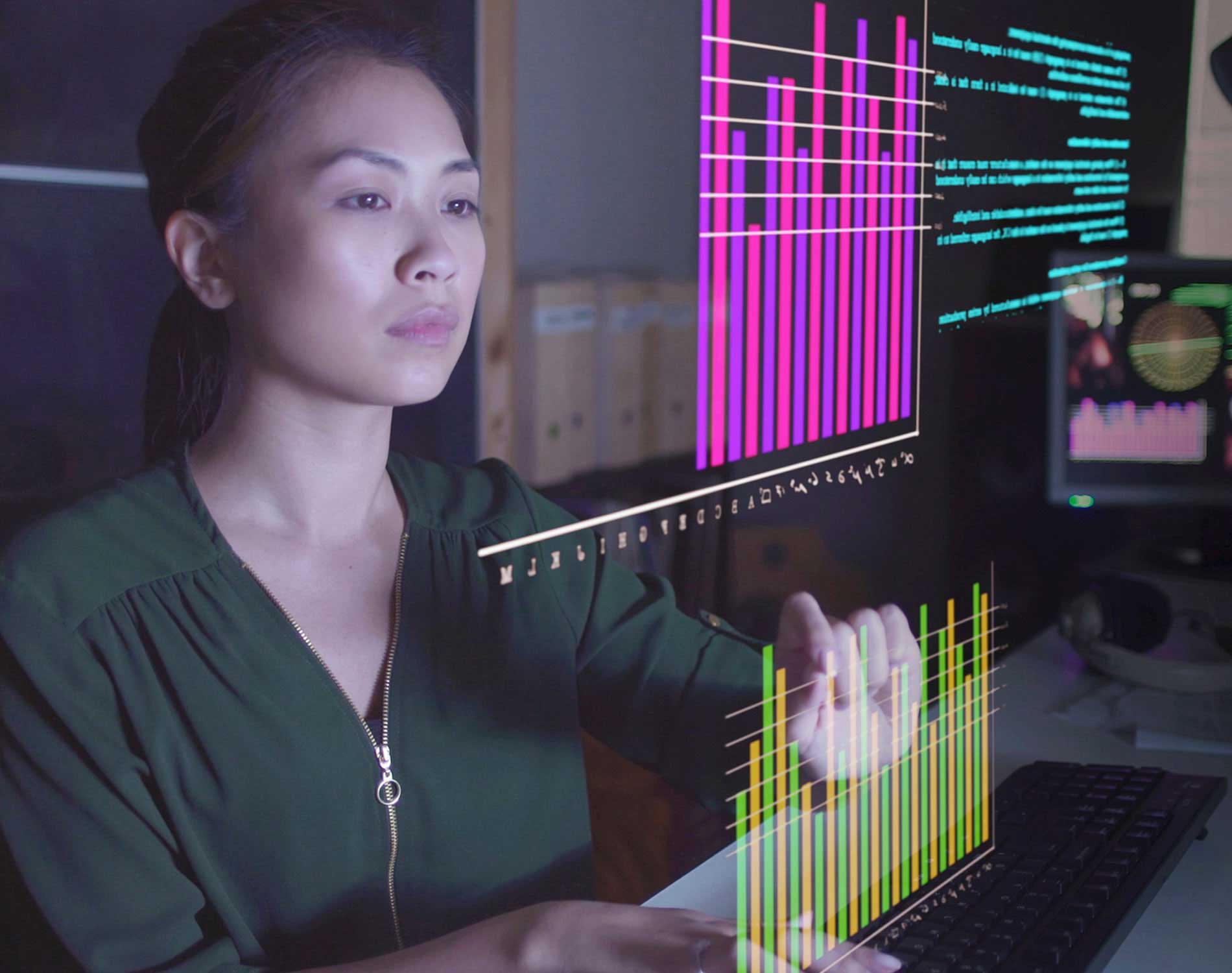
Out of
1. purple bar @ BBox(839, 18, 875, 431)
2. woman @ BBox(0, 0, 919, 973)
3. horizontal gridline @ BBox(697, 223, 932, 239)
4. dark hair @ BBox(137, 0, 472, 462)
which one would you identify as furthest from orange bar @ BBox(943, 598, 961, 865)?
dark hair @ BBox(137, 0, 472, 462)

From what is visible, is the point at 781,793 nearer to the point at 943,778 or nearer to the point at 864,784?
the point at 864,784

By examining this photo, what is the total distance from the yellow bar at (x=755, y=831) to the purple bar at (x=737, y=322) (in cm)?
24

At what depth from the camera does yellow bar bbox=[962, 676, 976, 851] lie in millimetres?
996

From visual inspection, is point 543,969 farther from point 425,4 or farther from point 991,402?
point 991,402

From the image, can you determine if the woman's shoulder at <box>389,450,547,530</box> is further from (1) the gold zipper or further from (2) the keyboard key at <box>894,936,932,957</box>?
(2) the keyboard key at <box>894,936,932,957</box>

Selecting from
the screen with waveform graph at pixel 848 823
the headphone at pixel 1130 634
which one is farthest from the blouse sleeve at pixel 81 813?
the headphone at pixel 1130 634

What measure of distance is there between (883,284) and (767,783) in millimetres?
473

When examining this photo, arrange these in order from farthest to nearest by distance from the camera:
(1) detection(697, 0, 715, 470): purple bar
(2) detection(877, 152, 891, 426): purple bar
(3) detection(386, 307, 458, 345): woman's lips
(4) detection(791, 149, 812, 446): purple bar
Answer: (2) detection(877, 152, 891, 426): purple bar < (4) detection(791, 149, 812, 446): purple bar < (1) detection(697, 0, 715, 470): purple bar < (3) detection(386, 307, 458, 345): woman's lips

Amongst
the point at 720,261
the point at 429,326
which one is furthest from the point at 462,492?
the point at 720,261

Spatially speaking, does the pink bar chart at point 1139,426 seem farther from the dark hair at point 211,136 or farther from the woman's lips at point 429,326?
the dark hair at point 211,136

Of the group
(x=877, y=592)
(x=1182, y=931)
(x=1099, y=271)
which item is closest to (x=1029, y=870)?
(x=1182, y=931)

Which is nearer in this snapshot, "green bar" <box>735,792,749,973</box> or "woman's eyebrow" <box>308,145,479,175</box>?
"woman's eyebrow" <box>308,145,479,175</box>

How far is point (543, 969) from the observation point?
703 millimetres

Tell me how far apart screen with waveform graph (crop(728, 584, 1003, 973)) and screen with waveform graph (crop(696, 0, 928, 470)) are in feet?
0.73
